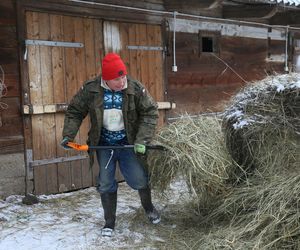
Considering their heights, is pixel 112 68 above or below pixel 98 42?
below

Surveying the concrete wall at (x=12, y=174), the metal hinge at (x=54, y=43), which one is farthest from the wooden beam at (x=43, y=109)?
the metal hinge at (x=54, y=43)

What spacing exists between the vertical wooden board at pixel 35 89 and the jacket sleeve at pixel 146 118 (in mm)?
1760

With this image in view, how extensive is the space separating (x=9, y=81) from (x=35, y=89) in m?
0.31

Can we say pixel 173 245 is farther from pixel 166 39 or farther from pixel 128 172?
pixel 166 39

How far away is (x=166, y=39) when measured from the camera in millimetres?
6848

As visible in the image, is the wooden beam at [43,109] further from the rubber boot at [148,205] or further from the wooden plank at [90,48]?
the rubber boot at [148,205]

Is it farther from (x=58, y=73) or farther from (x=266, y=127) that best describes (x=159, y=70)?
(x=266, y=127)

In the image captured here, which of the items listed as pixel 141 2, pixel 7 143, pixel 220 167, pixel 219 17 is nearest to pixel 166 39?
pixel 141 2

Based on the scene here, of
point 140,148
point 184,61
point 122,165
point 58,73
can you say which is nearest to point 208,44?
point 184,61

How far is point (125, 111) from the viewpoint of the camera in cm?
399

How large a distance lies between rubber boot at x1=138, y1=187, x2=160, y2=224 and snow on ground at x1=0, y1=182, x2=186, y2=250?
0.07 m

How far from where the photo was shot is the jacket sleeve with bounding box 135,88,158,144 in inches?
156

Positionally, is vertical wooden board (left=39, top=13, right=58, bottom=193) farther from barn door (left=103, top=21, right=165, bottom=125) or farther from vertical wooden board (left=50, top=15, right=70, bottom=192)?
barn door (left=103, top=21, right=165, bottom=125)

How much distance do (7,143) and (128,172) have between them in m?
1.72
